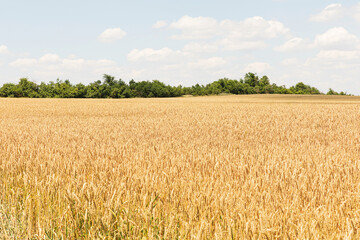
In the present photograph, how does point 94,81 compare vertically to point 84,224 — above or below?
above

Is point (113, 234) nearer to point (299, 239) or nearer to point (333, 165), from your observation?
point (299, 239)

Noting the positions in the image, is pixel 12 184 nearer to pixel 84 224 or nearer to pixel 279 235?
pixel 84 224

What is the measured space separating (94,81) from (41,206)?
88.2m

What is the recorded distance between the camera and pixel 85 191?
2.90 meters

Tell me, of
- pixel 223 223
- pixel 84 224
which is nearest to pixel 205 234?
pixel 223 223

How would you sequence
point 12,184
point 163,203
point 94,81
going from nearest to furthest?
point 163,203 → point 12,184 → point 94,81

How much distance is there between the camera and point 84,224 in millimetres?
2383

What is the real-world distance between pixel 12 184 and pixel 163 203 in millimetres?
1857

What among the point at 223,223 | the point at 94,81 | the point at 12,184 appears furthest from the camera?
the point at 94,81

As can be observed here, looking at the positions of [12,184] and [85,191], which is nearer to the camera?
[85,191]

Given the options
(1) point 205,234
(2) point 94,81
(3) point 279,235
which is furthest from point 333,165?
(2) point 94,81

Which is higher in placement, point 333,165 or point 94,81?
point 94,81

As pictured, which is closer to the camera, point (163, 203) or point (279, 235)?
point (279, 235)

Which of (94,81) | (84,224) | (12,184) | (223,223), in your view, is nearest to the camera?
(223,223)
